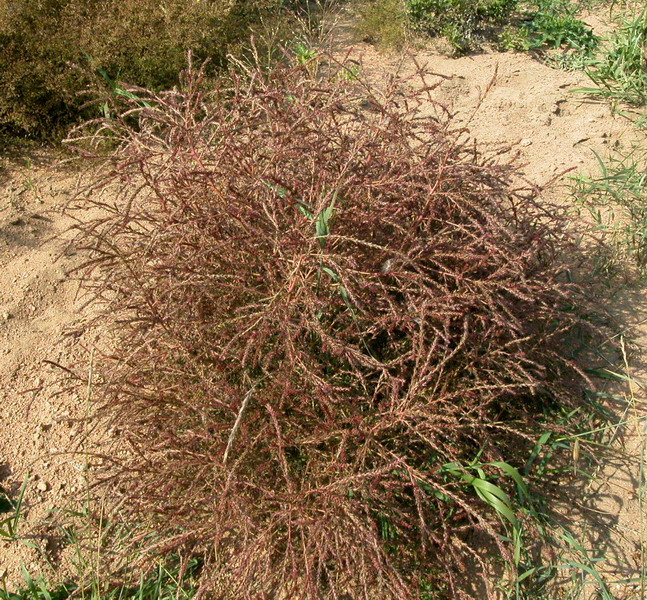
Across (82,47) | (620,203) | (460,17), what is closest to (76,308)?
(82,47)

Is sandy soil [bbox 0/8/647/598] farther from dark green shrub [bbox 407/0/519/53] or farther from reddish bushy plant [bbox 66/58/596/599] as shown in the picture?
reddish bushy plant [bbox 66/58/596/599]

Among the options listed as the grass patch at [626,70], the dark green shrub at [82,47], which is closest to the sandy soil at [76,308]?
the grass patch at [626,70]

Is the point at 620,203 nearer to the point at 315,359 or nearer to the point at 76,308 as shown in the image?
the point at 315,359

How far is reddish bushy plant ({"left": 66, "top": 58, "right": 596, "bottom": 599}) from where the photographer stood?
1.94 m

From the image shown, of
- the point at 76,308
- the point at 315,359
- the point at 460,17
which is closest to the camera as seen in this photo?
the point at 315,359

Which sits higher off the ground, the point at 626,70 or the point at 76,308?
the point at 626,70

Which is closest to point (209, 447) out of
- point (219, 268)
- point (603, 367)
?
point (219, 268)

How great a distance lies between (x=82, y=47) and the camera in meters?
3.94

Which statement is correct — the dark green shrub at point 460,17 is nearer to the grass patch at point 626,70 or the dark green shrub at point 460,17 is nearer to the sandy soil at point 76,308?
the sandy soil at point 76,308

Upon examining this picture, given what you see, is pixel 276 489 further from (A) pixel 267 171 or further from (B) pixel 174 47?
(B) pixel 174 47

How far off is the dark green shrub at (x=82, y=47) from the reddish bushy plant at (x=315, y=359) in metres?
1.94

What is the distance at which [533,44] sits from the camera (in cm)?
459

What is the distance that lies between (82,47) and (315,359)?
2.95 meters

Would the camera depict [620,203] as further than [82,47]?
No
